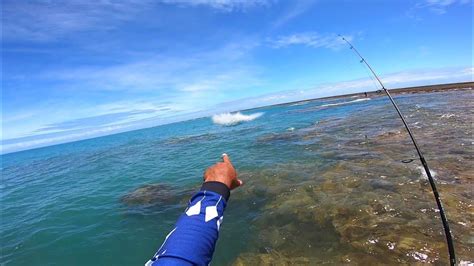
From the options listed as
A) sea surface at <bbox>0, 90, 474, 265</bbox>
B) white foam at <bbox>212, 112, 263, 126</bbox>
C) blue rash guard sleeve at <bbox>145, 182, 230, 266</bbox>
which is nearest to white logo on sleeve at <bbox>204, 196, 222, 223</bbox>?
blue rash guard sleeve at <bbox>145, 182, 230, 266</bbox>

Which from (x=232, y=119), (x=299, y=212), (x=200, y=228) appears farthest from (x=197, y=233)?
(x=232, y=119)

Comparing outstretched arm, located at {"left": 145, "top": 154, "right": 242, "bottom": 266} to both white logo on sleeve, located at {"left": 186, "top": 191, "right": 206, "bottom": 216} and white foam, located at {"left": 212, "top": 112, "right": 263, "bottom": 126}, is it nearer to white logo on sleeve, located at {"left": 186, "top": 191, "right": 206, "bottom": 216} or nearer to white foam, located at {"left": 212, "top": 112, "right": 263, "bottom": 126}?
white logo on sleeve, located at {"left": 186, "top": 191, "right": 206, "bottom": 216}

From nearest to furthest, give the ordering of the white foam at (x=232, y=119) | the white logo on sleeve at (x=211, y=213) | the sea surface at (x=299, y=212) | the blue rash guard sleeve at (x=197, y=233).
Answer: the blue rash guard sleeve at (x=197, y=233) < the white logo on sleeve at (x=211, y=213) < the sea surface at (x=299, y=212) < the white foam at (x=232, y=119)

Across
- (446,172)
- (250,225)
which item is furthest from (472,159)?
(250,225)

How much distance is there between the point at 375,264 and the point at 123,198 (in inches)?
487

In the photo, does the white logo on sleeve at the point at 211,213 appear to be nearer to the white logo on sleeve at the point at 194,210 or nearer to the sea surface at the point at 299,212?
the white logo on sleeve at the point at 194,210

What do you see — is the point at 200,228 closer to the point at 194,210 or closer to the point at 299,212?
the point at 194,210

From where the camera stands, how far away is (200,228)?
179 cm

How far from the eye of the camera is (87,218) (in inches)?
506

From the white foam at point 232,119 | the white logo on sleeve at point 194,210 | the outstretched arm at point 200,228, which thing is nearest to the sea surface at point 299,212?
the outstretched arm at point 200,228

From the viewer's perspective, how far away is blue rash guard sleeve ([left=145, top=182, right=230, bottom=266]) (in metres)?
1.62

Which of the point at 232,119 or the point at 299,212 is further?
the point at 232,119

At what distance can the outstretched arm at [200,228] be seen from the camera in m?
1.63

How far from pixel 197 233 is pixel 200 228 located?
1.6 inches
